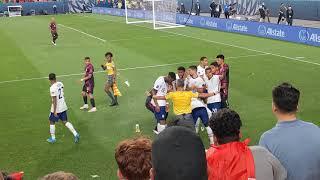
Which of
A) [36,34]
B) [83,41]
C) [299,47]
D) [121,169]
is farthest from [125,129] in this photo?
[36,34]

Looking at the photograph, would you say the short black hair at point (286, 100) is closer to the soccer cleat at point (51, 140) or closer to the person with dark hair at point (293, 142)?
the person with dark hair at point (293, 142)

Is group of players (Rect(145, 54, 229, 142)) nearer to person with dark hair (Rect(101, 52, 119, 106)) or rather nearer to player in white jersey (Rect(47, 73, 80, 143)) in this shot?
player in white jersey (Rect(47, 73, 80, 143))

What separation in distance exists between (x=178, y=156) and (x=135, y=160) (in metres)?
0.48

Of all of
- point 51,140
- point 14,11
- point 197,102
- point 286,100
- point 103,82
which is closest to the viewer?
point 286,100

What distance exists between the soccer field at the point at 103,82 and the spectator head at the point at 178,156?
6981 millimetres

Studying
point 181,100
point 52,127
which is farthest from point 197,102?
point 52,127

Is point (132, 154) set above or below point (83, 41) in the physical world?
above

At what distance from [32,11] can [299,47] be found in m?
57.8

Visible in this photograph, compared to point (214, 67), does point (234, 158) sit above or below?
above

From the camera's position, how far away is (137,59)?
86.3 ft

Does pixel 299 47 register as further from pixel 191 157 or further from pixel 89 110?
pixel 191 157

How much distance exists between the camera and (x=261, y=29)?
34.2m

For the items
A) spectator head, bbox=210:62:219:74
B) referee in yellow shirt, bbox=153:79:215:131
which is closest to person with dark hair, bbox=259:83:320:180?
referee in yellow shirt, bbox=153:79:215:131

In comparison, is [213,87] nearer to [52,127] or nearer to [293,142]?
[52,127]
